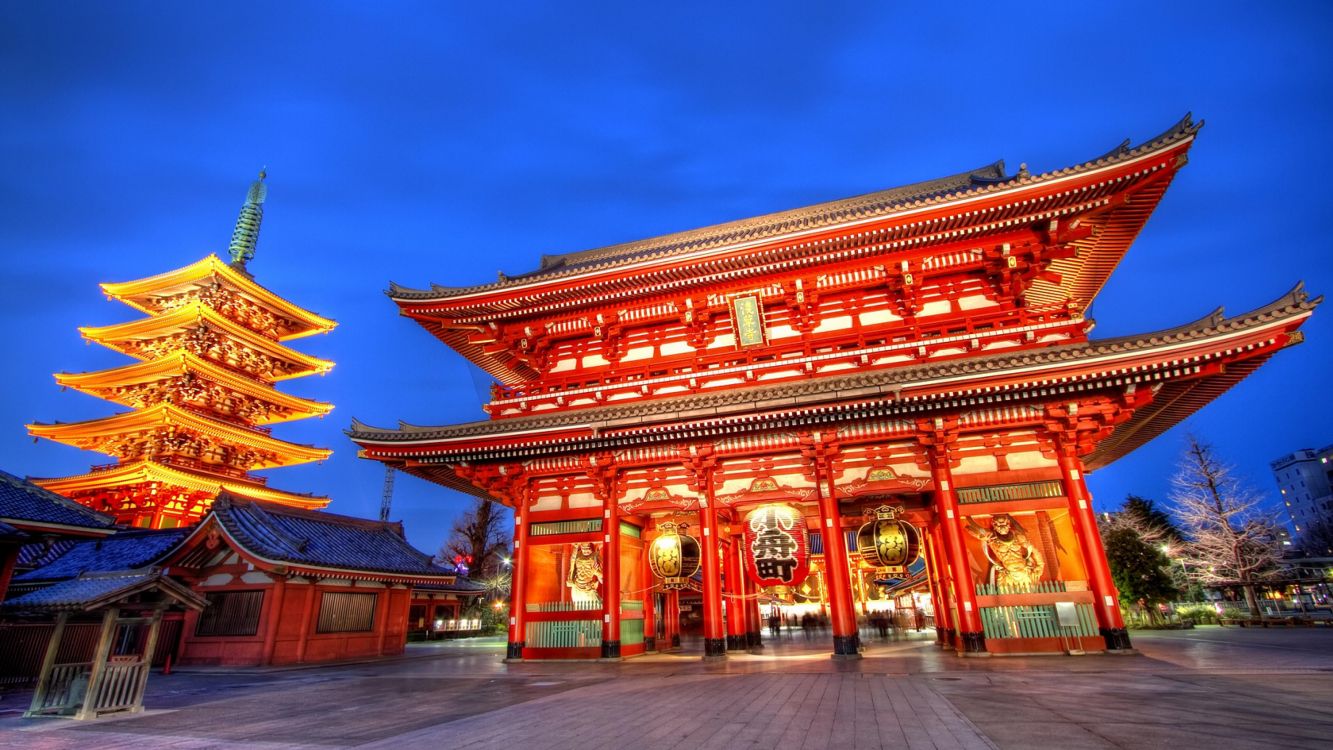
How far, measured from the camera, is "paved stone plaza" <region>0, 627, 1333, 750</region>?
5.81 m

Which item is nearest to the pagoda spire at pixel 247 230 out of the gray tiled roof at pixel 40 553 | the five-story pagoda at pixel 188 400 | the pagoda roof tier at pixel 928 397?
the five-story pagoda at pixel 188 400

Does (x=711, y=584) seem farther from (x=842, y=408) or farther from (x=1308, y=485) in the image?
(x=1308, y=485)

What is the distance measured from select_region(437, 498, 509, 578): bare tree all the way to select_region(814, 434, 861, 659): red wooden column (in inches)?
1265

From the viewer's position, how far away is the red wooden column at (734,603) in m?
15.8

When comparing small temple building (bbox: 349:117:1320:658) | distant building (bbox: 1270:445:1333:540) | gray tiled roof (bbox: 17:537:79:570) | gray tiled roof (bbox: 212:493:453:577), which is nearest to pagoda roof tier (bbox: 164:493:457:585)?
gray tiled roof (bbox: 212:493:453:577)

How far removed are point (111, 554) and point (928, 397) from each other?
86.2ft

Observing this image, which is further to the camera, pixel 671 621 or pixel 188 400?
pixel 188 400

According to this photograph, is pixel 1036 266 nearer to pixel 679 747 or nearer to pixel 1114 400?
pixel 1114 400

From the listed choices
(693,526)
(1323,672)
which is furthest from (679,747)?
(693,526)

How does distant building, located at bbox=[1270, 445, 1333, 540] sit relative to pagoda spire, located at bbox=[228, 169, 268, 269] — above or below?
below

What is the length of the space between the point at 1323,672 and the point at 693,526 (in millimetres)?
12699

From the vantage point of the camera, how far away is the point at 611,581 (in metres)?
15.3

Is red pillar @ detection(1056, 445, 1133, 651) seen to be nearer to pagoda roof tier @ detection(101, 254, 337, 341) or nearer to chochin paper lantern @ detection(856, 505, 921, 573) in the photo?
chochin paper lantern @ detection(856, 505, 921, 573)

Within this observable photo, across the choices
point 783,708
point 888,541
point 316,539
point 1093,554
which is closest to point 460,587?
point 316,539
